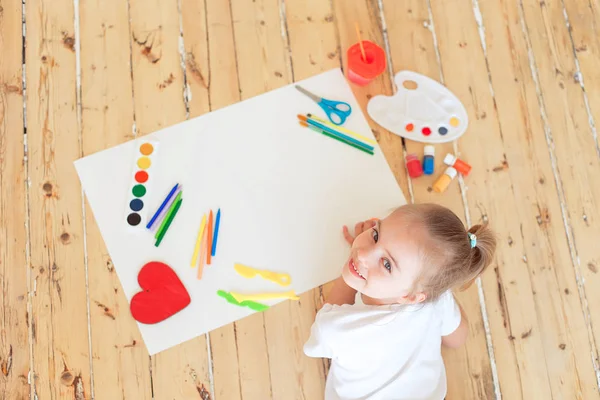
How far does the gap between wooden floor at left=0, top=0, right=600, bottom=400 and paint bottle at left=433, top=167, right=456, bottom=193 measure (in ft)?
0.07

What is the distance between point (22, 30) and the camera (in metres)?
1.29

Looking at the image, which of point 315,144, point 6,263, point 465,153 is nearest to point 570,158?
point 465,153

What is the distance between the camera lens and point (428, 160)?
4.07 feet

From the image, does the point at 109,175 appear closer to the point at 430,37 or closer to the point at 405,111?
the point at 405,111

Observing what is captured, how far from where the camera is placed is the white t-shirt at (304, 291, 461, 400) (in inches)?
38.6

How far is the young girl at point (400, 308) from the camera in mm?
904

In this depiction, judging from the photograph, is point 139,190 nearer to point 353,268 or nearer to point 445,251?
point 353,268

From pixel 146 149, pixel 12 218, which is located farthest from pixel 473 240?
pixel 12 218

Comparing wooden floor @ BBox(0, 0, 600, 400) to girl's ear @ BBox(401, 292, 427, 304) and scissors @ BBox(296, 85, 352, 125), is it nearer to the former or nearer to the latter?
scissors @ BBox(296, 85, 352, 125)

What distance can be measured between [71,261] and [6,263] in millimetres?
126

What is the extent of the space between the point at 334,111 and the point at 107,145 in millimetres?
483

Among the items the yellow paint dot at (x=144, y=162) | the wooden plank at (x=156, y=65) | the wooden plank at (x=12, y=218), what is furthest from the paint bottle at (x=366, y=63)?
the wooden plank at (x=12, y=218)

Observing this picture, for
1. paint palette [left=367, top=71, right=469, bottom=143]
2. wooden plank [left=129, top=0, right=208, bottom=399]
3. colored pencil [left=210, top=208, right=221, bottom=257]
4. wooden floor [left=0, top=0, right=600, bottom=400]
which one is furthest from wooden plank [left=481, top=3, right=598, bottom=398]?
wooden plank [left=129, top=0, right=208, bottom=399]

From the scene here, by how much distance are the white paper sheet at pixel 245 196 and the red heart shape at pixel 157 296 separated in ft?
0.05
